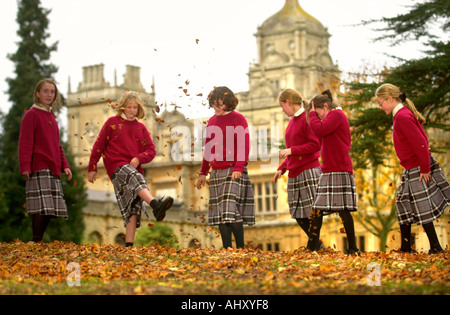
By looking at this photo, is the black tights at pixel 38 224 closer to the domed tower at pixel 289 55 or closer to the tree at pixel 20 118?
the tree at pixel 20 118

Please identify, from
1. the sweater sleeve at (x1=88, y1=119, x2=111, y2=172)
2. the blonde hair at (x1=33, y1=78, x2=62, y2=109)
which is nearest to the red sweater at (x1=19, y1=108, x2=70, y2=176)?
the blonde hair at (x1=33, y1=78, x2=62, y2=109)

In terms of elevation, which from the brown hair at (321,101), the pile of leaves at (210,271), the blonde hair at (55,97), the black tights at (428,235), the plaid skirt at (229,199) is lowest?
the pile of leaves at (210,271)

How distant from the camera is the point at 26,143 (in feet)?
38.1

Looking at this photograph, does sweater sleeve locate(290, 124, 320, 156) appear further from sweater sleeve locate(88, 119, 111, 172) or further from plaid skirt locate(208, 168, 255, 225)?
sweater sleeve locate(88, 119, 111, 172)

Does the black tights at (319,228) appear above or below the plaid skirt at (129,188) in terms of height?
below

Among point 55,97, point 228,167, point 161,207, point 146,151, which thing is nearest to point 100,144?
point 146,151

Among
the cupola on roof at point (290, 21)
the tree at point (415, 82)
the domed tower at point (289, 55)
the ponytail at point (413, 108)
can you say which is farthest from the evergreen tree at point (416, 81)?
the cupola on roof at point (290, 21)

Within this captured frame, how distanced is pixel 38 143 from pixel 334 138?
3871 millimetres

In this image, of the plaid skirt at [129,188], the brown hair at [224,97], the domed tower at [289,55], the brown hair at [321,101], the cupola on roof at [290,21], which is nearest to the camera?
the brown hair at [321,101]

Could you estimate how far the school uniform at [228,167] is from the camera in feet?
36.2

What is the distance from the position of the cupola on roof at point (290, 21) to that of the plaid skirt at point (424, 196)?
66424 millimetres

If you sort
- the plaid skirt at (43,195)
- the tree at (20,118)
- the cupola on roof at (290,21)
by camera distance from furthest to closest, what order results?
the cupola on roof at (290,21) < the tree at (20,118) < the plaid skirt at (43,195)
